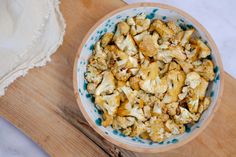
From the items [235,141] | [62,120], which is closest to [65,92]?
[62,120]

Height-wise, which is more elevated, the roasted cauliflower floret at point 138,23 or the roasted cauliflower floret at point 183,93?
the roasted cauliflower floret at point 138,23

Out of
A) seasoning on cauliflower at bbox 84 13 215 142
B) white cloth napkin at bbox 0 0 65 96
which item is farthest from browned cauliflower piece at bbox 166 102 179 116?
white cloth napkin at bbox 0 0 65 96

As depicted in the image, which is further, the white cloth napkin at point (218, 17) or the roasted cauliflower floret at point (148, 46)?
the white cloth napkin at point (218, 17)

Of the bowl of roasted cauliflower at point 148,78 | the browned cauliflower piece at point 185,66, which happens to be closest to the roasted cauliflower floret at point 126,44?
the bowl of roasted cauliflower at point 148,78

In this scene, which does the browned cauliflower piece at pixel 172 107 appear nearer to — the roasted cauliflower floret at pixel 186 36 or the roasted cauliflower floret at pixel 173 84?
the roasted cauliflower floret at pixel 173 84

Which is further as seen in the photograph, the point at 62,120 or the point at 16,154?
the point at 16,154

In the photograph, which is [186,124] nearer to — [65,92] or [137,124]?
[137,124]

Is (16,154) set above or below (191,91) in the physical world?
below

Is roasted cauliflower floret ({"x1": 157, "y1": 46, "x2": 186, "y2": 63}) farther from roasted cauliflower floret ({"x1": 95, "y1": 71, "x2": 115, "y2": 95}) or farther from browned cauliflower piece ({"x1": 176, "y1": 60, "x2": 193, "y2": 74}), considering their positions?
roasted cauliflower floret ({"x1": 95, "y1": 71, "x2": 115, "y2": 95})
